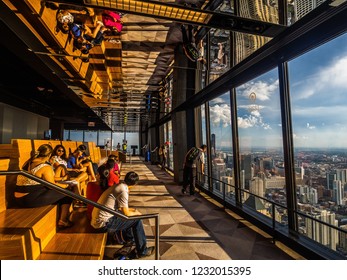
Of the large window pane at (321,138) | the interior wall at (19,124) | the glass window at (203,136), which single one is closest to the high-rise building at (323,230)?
the large window pane at (321,138)

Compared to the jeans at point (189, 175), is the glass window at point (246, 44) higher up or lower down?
higher up

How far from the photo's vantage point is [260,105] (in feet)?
12.9

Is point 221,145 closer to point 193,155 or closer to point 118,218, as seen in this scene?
point 193,155

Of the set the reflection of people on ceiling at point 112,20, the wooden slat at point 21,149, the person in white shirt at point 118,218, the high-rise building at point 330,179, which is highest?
the reflection of people on ceiling at point 112,20

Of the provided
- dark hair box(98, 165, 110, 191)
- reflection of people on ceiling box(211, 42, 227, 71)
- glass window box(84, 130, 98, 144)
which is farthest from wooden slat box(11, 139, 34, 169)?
glass window box(84, 130, 98, 144)

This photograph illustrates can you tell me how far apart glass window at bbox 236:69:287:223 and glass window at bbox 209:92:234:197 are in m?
0.48

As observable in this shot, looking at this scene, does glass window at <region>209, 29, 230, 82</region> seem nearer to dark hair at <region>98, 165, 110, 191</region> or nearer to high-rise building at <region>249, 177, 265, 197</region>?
high-rise building at <region>249, 177, 265, 197</region>

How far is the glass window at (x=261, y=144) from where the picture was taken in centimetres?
348

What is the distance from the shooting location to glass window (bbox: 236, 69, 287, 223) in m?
3.48

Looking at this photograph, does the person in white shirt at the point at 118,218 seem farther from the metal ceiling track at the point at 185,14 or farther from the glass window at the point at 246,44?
the glass window at the point at 246,44

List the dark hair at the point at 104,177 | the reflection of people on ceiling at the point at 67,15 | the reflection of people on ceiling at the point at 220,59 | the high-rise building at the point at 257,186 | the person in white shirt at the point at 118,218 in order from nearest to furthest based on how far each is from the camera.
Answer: the person in white shirt at the point at 118,218, the dark hair at the point at 104,177, the high-rise building at the point at 257,186, the reflection of people on ceiling at the point at 67,15, the reflection of people on ceiling at the point at 220,59

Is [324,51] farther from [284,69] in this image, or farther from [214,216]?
[214,216]

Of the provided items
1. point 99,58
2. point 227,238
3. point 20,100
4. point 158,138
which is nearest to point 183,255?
point 227,238

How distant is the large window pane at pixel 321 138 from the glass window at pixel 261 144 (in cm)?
37
